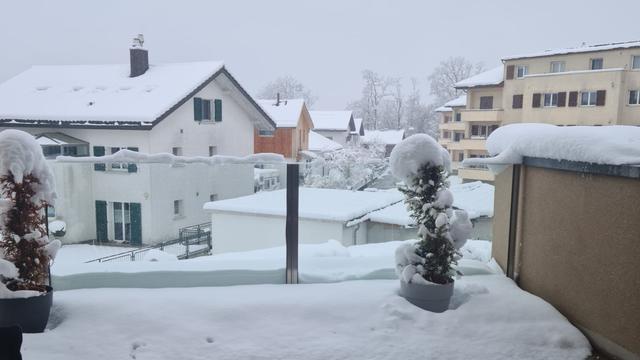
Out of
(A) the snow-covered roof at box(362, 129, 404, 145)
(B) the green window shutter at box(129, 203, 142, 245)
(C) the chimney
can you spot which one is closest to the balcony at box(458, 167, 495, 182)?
(B) the green window shutter at box(129, 203, 142, 245)

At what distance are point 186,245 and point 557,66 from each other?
24763mm

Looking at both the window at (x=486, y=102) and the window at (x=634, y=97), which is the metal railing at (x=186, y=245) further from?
the window at (x=486, y=102)

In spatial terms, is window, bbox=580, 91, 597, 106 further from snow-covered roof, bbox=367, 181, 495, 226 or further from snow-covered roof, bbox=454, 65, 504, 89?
snow-covered roof, bbox=367, 181, 495, 226

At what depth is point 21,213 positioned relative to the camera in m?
3.57

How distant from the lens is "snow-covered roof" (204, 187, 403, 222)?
582 cm

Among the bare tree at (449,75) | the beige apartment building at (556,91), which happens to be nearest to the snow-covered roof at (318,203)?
the beige apartment building at (556,91)

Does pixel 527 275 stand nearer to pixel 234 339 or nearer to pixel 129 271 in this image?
pixel 234 339

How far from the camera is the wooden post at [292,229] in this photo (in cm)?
467

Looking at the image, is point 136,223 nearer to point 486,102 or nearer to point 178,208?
point 178,208

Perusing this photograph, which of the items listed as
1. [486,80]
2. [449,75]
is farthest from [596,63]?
[449,75]

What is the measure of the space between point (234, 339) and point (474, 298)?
2.20 meters

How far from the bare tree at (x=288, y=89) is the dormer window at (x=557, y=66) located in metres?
30.9

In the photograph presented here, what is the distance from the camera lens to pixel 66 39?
36312mm

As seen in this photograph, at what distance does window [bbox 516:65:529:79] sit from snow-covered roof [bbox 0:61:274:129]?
1500cm
